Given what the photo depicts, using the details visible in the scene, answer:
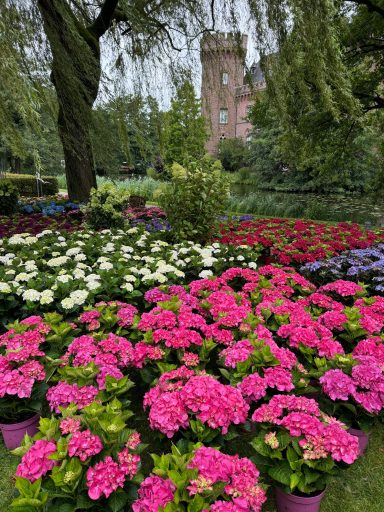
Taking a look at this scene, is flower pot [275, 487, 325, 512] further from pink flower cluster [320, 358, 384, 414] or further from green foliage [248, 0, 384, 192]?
green foliage [248, 0, 384, 192]

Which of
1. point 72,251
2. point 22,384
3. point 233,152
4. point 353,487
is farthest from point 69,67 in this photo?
point 233,152

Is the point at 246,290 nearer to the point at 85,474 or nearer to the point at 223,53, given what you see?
the point at 85,474

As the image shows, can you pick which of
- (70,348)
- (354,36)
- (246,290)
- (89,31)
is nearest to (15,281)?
(70,348)

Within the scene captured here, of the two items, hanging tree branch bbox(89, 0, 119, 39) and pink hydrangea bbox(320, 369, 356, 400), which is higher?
hanging tree branch bbox(89, 0, 119, 39)

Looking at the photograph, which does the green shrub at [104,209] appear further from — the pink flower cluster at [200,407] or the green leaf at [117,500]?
the green leaf at [117,500]

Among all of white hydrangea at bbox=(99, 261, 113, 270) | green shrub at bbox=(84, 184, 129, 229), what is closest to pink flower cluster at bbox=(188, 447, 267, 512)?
white hydrangea at bbox=(99, 261, 113, 270)

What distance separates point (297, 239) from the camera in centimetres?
492

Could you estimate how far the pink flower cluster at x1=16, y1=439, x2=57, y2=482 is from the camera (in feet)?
4.28

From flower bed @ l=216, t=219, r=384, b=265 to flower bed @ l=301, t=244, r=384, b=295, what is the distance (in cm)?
34

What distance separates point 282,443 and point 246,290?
1.53m

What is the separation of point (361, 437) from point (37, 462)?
5.25ft

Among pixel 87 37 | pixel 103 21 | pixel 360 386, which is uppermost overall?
pixel 103 21

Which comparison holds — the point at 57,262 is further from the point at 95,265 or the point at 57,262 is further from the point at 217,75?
the point at 217,75

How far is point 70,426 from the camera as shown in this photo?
4.69 feet
